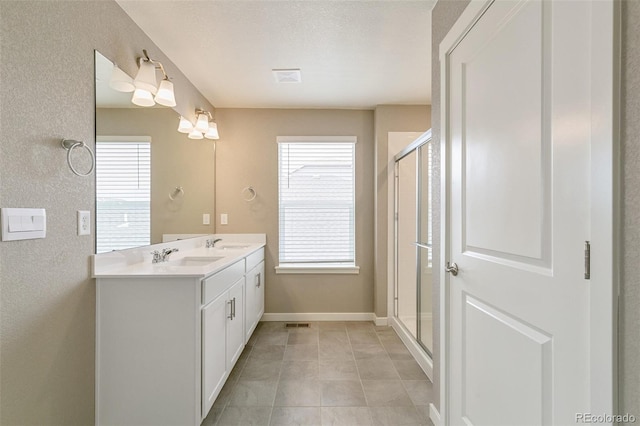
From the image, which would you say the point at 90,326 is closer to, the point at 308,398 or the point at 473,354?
the point at 308,398

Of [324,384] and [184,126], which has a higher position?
[184,126]

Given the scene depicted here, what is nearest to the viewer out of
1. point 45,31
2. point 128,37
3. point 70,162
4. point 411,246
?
point 45,31

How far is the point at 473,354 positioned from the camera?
1272 mm

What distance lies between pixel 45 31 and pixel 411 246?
9.78 feet

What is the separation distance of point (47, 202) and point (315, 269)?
2.47 meters

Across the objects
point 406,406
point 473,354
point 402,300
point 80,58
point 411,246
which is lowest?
point 406,406

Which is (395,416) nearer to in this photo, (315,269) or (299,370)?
(299,370)

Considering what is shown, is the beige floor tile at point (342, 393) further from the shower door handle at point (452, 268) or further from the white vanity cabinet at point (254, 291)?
the shower door handle at point (452, 268)

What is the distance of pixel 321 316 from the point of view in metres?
3.37

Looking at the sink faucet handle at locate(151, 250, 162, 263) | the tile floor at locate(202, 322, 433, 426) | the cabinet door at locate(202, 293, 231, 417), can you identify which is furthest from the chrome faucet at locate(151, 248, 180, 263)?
the tile floor at locate(202, 322, 433, 426)

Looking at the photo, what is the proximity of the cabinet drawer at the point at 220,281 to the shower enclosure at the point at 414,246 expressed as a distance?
153 centimetres

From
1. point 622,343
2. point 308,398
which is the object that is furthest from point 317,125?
point 622,343

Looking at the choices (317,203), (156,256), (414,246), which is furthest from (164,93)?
(414,246)

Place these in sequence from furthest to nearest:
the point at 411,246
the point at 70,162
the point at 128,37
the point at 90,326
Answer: the point at 411,246
the point at 128,37
the point at 90,326
the point at 70,162
